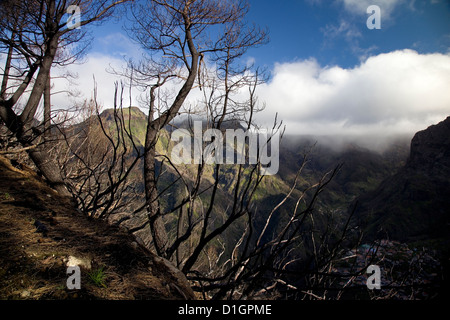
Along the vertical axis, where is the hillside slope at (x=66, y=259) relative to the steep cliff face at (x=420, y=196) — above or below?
→ above

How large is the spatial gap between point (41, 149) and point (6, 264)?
338 centimetres

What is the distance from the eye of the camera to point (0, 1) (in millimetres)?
4289

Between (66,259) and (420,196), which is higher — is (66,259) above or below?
above

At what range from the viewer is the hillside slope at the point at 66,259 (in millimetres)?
1578

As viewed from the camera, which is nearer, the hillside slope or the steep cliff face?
the hillside slope

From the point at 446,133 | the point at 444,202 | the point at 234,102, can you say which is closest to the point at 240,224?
the point at 444,202

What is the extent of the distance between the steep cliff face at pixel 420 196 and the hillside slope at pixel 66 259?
8514cm

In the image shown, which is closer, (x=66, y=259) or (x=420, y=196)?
(x=66, y=259)

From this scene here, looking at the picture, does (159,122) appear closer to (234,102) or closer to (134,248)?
(234,102)

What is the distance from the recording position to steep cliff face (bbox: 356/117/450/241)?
261ft

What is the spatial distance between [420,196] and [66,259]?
132443mm

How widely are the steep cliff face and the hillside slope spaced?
8514cm

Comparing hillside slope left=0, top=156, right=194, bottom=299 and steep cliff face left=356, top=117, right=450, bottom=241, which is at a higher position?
hillside slope left=0, top=156, right=194, bottom=299

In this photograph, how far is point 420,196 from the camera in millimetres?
95188
